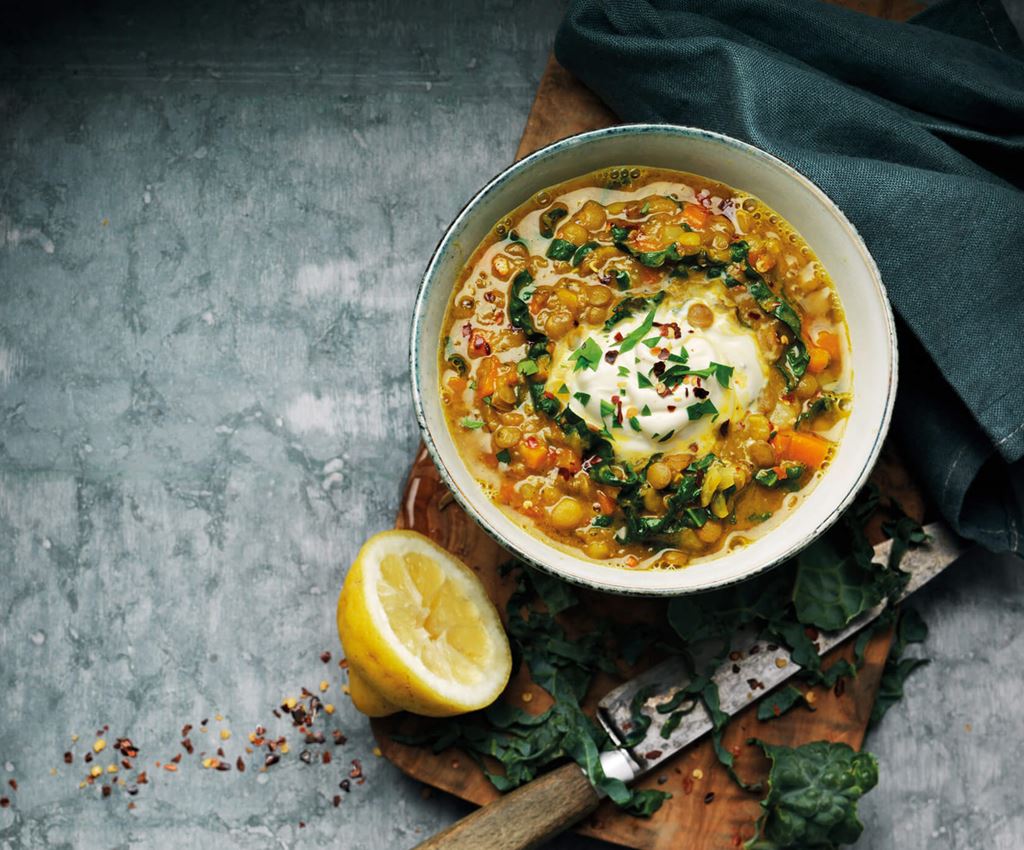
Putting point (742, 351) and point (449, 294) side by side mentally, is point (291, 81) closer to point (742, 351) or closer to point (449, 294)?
point (449, 294)

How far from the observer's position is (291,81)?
396 centimetres

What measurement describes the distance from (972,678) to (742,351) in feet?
5.27

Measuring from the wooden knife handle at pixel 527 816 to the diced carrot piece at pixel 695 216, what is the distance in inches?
70.2

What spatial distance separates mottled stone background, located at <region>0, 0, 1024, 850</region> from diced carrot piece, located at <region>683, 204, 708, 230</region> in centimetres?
88

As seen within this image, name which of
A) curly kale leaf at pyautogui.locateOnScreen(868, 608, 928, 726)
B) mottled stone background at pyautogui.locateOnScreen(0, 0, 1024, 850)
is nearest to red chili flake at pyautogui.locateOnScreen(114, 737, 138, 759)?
mottled stone background at pyautogui.locateOnScreen(0, 0, 1024, 850)

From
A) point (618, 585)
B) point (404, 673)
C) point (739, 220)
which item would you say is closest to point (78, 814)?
point (404, 673)

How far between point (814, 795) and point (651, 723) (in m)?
0.55

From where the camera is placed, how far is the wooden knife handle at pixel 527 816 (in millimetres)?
3383

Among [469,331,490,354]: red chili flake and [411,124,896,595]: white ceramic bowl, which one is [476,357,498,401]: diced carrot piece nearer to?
[469,331,490,354]: red chili flake

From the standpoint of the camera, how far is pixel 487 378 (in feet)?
10.8

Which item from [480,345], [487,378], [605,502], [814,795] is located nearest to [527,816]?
[814,795]

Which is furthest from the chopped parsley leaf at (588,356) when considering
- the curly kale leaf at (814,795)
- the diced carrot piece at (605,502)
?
the curly kale leaf at (814,795)

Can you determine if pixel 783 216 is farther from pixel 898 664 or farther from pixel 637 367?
pixel 898 664

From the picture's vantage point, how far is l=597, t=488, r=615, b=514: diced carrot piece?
331 centimetres
